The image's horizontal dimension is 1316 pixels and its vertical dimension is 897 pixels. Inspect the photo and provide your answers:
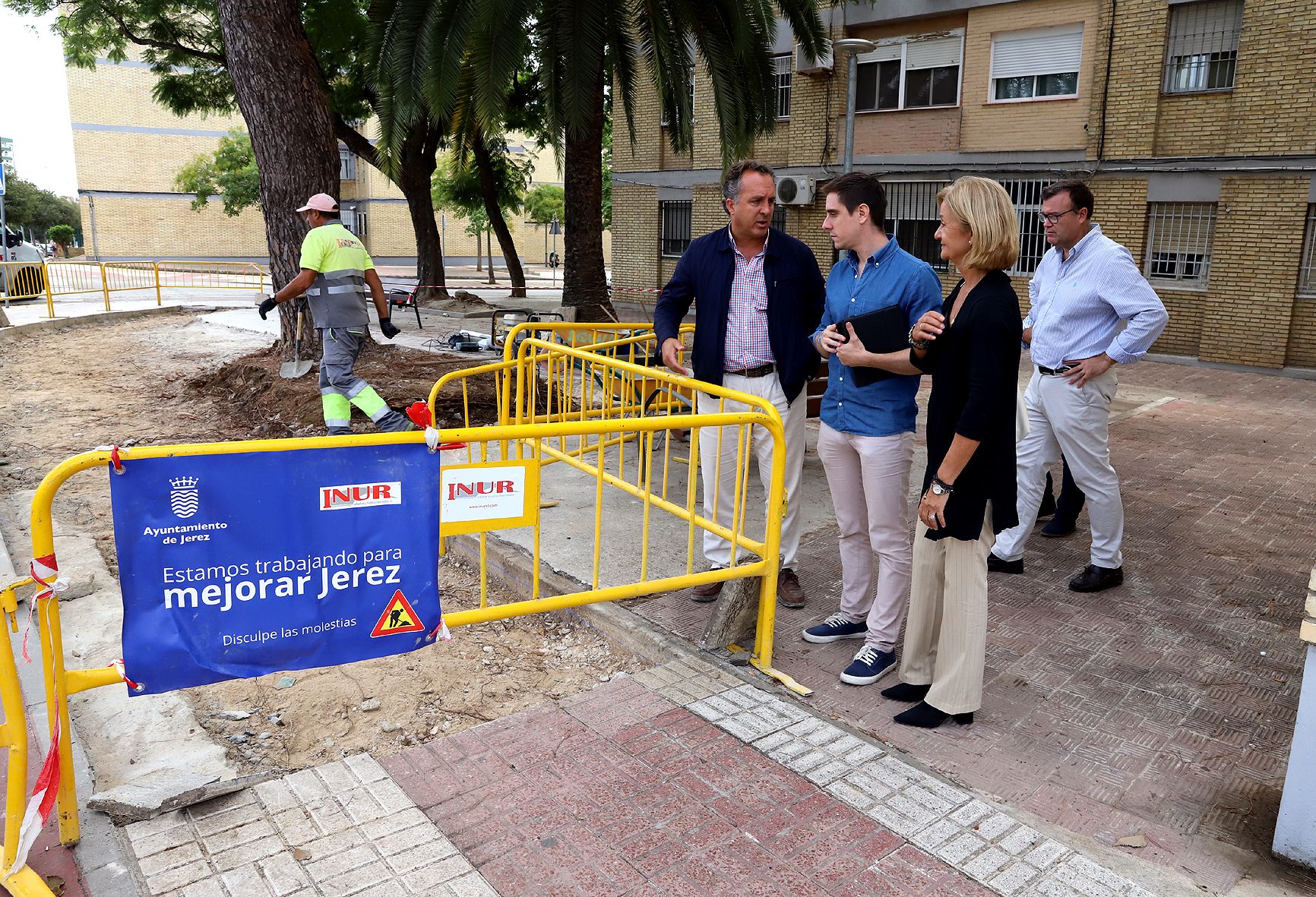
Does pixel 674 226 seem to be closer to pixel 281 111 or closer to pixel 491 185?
pixel 491 185

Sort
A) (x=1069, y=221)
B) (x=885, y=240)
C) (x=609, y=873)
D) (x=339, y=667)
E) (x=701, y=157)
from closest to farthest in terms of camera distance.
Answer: (x=609, y=873)
(x=885, y=240)
(x=339, y=667)
(x=1069, y=221)
(x=701, y=157)

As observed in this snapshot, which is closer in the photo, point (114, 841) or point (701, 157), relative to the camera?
point (114, 841)

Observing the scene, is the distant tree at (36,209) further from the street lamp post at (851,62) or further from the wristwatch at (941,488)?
the wristwatch at (941,488)

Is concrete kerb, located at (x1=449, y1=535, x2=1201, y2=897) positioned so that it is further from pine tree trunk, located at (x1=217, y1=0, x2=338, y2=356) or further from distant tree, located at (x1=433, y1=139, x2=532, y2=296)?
distant tree, located at (x1=433, y1=139, x2=532, y2=296)

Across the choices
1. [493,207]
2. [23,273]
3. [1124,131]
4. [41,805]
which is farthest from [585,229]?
[23,273]

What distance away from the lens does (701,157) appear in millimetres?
24781

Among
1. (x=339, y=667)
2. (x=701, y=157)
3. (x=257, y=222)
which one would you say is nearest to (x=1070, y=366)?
(x=339, y=667)

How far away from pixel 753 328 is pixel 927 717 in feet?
6.53

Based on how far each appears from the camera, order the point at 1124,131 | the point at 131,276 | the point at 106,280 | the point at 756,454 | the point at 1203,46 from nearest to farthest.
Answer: the point at 756,454 → the point at 1203,46 → the point at 1124,131 → the point at 106,280 → the point at 131,276

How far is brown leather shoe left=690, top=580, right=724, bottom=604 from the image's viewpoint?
495cm

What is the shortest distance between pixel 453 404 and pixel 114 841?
21.8ft

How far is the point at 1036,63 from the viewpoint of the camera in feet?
60.7

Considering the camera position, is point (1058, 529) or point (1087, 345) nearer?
point (1087, 345)

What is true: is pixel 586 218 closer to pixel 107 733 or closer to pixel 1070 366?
pixel 1070 366
